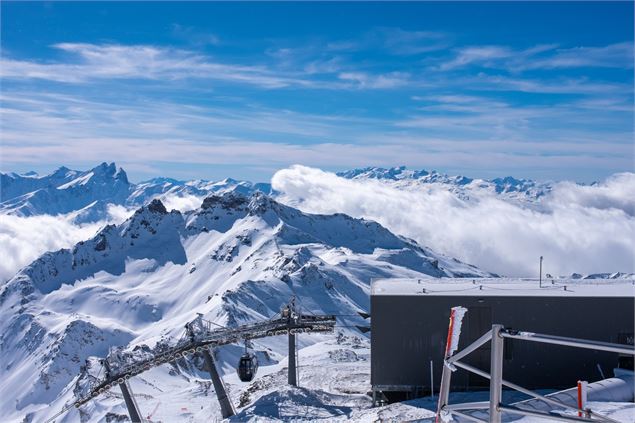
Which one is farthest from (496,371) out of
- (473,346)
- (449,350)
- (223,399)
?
(223,399)

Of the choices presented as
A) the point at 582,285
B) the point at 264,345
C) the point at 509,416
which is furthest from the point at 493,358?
the point at 264,345

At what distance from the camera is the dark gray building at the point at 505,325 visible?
33125 millimetres

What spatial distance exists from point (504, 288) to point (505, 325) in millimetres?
3767

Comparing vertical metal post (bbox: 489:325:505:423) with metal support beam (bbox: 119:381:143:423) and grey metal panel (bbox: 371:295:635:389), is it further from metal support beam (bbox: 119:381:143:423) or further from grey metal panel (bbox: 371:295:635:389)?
metal support beam (bbox: 119:381:143:423)

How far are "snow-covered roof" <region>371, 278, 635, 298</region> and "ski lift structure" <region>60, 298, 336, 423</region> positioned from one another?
586cm

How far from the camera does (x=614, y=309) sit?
33.1 meters

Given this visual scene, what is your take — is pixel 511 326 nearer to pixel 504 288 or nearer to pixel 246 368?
pixel 504 288

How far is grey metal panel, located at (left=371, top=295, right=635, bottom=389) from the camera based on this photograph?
109 ft

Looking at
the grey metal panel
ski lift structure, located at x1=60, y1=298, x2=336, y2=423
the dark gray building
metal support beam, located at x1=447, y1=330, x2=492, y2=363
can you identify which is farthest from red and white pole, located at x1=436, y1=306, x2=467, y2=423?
ski lift structure, located at x1=60, y1=298, x2=336, y2=423

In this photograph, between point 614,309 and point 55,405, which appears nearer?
point 614,309

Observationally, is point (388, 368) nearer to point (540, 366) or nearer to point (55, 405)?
point (540, 366)

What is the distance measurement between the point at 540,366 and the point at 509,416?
16499 mm

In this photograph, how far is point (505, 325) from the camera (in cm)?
3309

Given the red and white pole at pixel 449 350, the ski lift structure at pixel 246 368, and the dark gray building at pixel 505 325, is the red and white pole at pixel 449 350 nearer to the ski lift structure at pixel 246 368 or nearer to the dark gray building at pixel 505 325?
the dark gray building at pixel 505 325
